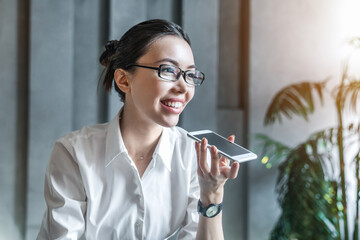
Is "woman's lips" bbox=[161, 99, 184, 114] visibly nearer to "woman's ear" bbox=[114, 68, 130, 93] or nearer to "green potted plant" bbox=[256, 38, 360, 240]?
"woman's ear" bbox=[114, 68, 130, 93]

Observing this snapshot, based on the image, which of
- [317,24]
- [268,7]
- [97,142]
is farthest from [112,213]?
[317,24]

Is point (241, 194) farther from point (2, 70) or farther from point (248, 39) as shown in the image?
point (2, 70)

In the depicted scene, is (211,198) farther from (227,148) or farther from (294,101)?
(294,101)

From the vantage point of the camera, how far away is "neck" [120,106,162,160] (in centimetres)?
134

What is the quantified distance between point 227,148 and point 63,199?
0.57 meters

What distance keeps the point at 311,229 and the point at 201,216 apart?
4.08 feet

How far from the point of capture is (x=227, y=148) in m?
1.19

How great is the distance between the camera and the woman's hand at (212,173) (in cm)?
115

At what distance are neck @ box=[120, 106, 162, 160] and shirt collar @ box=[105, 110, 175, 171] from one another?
31 millimetres

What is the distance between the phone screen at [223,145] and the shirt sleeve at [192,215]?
0.74 feet

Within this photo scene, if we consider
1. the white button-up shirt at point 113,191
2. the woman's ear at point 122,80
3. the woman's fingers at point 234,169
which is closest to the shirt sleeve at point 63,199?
the white button-up shirt at point 113,191

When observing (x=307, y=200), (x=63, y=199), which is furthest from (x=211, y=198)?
(x=307, y=200)

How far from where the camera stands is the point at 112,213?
1300 mm

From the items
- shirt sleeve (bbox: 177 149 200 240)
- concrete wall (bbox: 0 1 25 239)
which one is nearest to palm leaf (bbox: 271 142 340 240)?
shirt sleeve (bbox: 177 149 200 240)
